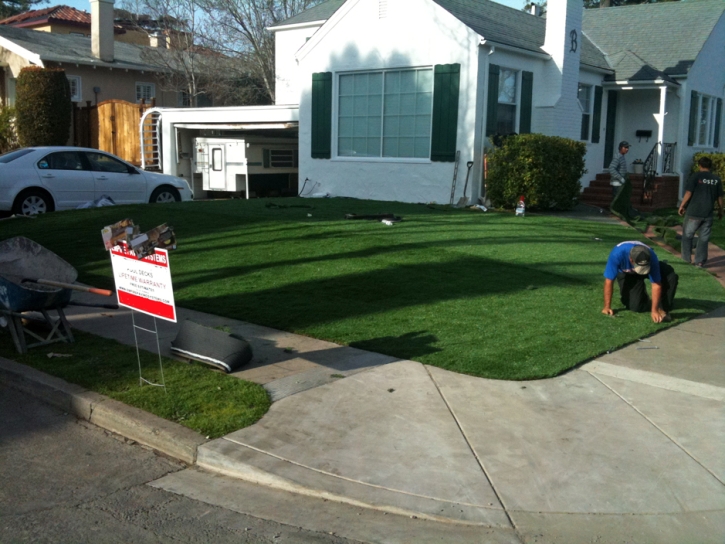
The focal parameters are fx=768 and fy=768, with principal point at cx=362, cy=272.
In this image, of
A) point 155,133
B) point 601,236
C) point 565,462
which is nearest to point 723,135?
point 601,236

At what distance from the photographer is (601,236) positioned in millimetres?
13742

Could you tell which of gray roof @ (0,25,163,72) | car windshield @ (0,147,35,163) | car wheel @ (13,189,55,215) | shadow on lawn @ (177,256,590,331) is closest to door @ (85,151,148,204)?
car wheel @ (13,189,55,215)

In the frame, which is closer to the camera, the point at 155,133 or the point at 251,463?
the point at 251,463

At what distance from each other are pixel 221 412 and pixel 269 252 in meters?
5.79

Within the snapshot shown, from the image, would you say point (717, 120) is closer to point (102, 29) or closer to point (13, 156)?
point (13, 156)

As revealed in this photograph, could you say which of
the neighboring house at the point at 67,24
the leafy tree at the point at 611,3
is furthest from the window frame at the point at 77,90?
the leafy tree at the point at 611,3

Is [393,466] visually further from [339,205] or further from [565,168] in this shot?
[565,168]

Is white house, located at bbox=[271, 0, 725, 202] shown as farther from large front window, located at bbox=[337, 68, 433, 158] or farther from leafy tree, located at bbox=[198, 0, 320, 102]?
leafy tree, located at bbox=[198, 0, 320, 102]

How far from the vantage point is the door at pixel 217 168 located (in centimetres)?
2266

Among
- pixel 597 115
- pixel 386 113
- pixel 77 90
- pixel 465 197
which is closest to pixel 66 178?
pixel 386 113

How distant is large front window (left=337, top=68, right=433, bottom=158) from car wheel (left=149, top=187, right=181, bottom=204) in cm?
478

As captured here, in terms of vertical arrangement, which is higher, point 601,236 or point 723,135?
point 723,135

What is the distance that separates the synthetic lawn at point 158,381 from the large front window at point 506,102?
13.4 meters

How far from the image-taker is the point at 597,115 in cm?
2175
